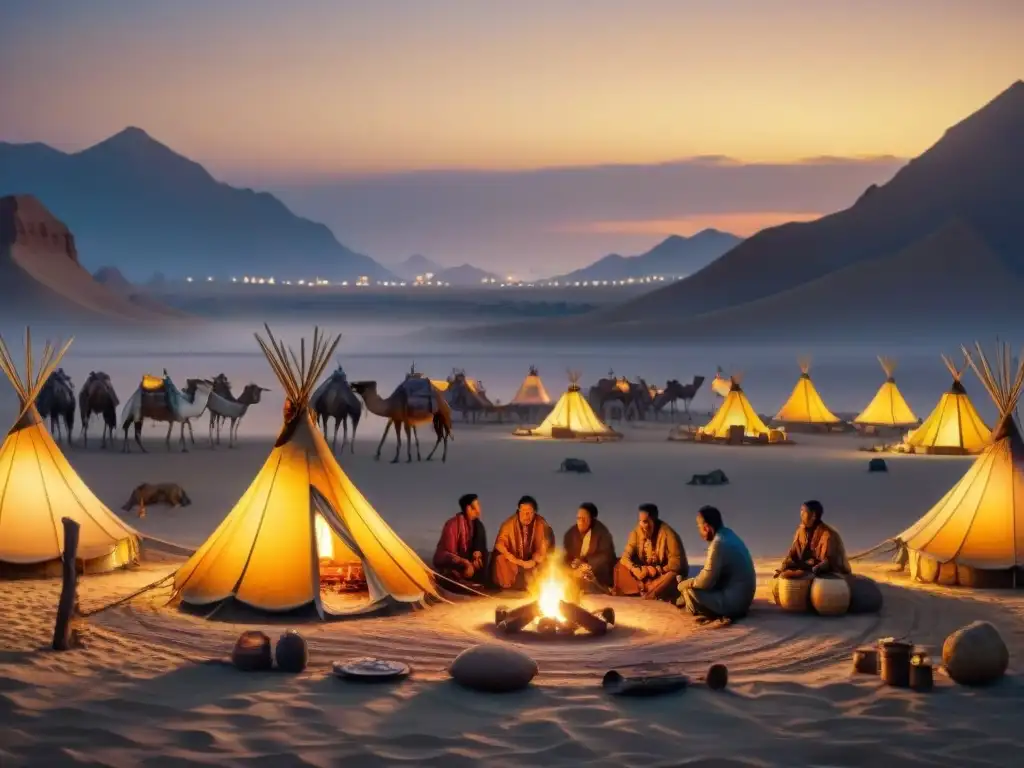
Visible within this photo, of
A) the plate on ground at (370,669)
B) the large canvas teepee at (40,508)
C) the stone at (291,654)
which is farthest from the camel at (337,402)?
the plate on ground at (370,669)

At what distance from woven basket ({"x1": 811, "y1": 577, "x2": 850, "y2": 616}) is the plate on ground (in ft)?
9.99

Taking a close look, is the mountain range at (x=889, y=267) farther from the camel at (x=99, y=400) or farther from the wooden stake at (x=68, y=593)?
the wooden stake at (x=68, y=593)

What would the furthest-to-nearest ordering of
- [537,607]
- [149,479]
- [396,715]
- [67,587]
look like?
[149,479] < [537,607] < [67,587] < [396,715]

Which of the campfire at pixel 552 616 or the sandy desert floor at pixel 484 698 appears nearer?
the sandy desert floor at pixel 484 698

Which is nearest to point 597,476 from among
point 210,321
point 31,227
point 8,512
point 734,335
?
point 8,512

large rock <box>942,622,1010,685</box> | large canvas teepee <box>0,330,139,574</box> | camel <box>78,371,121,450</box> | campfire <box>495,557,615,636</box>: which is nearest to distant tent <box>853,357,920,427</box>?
camel <box>78,371,121,450</box>

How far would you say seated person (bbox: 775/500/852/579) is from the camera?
32.8 ft

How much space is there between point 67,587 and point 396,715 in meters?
2.40

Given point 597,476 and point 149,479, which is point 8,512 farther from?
point 597,476

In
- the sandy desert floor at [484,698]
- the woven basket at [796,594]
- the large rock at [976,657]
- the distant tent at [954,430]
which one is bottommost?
the sandy desert floor at [484,698]

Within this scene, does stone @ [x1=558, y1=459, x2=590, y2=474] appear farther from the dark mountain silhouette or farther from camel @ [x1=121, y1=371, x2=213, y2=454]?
the dark mountain silhouette

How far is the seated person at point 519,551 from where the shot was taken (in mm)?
10641

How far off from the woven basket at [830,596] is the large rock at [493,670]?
2.74 metres

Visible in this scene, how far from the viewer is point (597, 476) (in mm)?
19312
